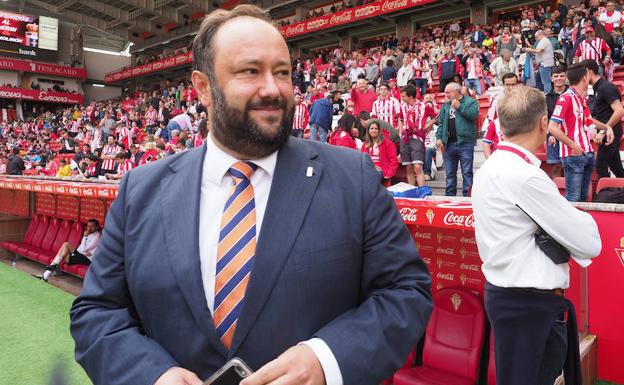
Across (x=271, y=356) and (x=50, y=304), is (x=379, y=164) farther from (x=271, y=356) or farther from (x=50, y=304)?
(x=271, y=356)

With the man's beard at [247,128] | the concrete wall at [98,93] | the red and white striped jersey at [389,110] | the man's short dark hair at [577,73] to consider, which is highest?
the concrete wall at [98,93]

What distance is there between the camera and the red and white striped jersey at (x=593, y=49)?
27.5 feet

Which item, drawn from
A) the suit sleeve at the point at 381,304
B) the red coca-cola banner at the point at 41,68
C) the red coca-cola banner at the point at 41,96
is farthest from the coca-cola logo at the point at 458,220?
the red coca-cola banner at the point at 41,68

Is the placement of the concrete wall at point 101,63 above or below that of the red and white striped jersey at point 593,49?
above

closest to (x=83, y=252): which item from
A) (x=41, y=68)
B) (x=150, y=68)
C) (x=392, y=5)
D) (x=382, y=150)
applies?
(x=382, y=150)

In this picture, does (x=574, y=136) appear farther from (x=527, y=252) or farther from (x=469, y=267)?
(x=527, y=252)

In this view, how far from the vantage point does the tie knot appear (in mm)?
1256

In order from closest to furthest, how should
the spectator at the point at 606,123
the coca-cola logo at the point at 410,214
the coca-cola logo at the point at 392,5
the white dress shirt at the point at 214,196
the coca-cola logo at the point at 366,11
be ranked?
the white dress shirt at the point at 214,196 → the coca-cola logo at the point at 410,214 → the spectator at the point at 606,123 → the coca-cola logo at the point at 392,5 → the coca-cola logo at the point at 366,11

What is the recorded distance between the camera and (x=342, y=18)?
2267cm

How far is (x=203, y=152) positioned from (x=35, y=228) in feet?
31.2

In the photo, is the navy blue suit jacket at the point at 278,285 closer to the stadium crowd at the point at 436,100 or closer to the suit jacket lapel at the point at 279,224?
the suit jacket lapel at the point at 279,224

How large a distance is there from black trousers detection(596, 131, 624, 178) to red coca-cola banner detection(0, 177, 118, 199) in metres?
5.09

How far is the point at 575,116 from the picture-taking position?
4363 mm

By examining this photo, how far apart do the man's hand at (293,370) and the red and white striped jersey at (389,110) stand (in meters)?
6.76
